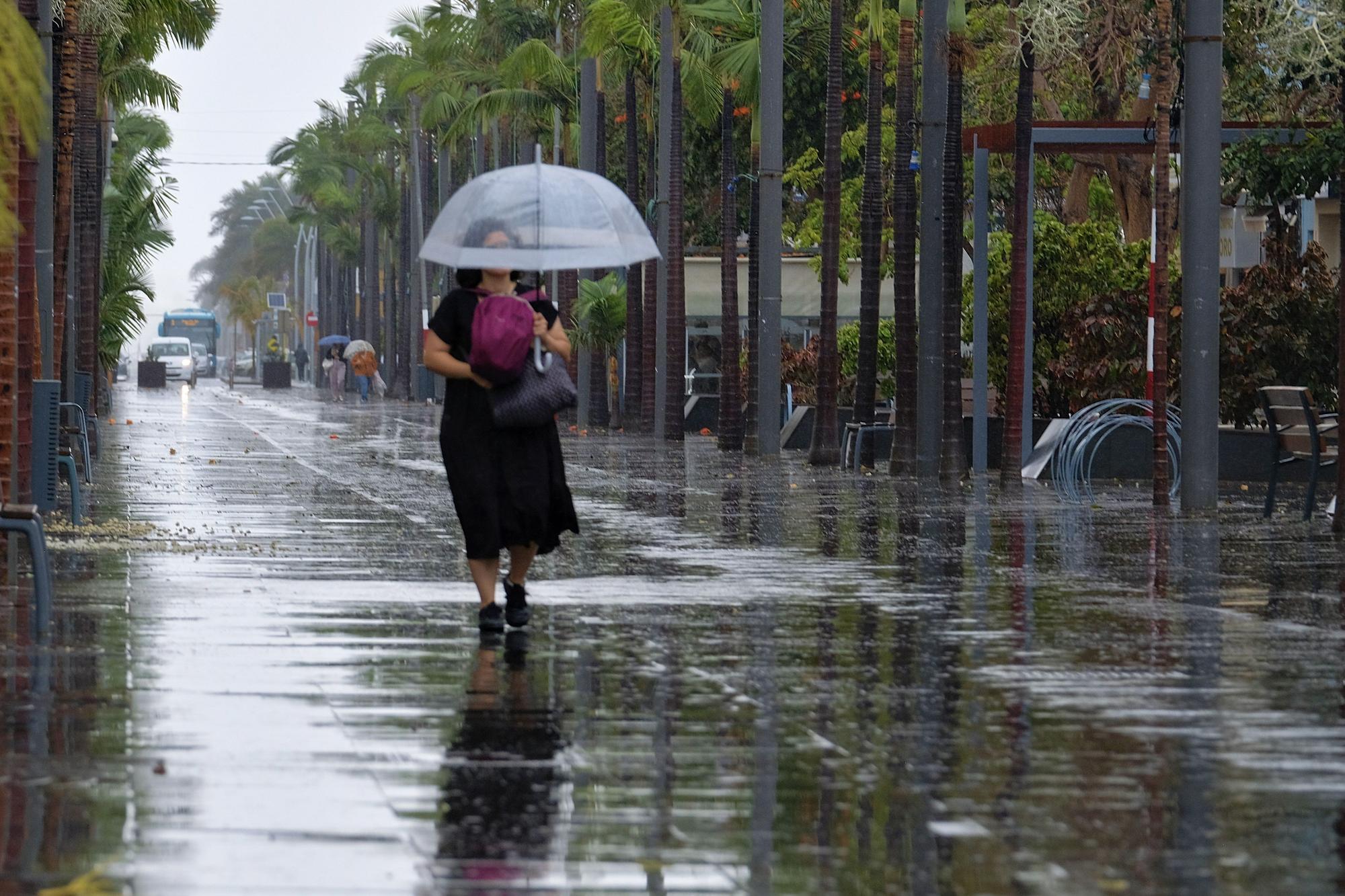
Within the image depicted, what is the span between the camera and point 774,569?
49.6 feet

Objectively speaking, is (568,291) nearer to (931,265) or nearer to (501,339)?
(931,265)

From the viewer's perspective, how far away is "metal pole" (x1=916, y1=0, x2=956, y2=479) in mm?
26734

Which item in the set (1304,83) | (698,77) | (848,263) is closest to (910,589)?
(1304,83)

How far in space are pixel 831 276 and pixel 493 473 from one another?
23.3m

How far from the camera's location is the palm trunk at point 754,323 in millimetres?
34469

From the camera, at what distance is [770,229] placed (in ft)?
112

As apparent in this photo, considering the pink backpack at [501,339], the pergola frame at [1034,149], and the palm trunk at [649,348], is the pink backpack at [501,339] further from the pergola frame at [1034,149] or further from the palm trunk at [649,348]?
the palm trunk at [649,348]

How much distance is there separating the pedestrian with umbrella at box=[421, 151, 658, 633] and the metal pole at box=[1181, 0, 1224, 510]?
9.47 m

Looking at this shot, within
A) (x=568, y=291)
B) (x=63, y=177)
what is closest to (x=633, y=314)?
(x=568, y=291)

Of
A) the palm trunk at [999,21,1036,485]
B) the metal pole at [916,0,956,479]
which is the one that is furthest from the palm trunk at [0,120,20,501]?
the metal pole at [916,0,956,479]

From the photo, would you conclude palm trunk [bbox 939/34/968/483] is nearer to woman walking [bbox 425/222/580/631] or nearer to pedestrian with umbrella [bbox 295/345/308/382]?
woman walking [bbox 425/222/580/631]

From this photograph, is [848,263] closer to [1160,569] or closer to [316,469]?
[316,469]

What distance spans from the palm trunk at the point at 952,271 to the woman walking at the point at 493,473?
1550cm

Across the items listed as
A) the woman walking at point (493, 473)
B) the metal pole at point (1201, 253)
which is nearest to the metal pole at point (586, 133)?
the metal pole at point (1201, 253)
